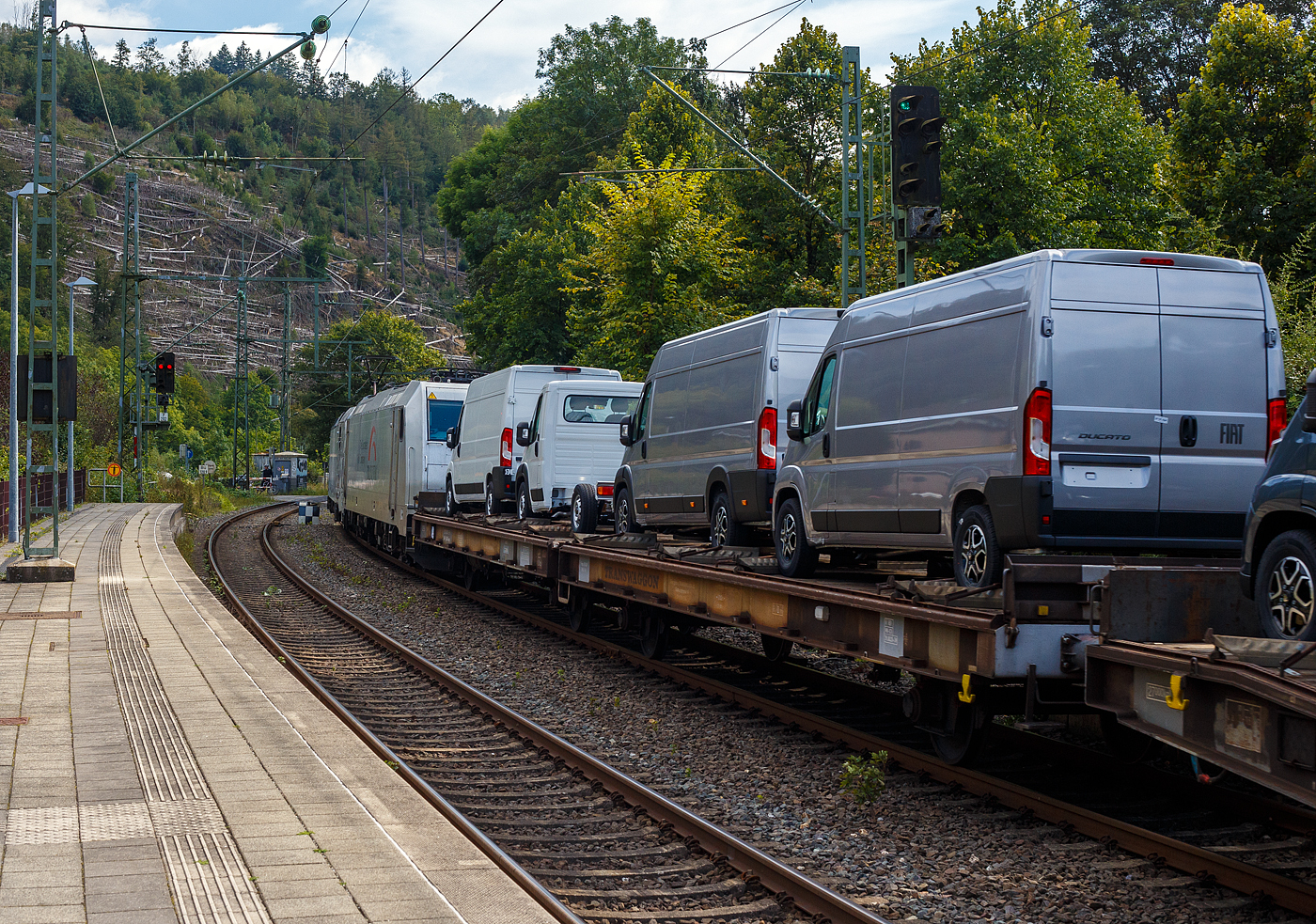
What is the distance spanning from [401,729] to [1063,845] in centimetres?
571

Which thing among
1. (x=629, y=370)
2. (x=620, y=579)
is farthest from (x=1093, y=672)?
(x=629, y=370)

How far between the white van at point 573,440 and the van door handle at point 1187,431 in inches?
422

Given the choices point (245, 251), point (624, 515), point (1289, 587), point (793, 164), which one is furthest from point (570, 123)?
point (245, 251)

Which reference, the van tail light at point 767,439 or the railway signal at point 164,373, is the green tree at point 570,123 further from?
the van tail light at point 767,439

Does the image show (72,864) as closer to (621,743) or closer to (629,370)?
(621,743)

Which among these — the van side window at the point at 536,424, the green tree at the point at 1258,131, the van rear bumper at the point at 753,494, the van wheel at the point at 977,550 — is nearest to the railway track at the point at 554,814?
the van wheel at the point at 977,550

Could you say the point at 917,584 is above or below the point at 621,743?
above

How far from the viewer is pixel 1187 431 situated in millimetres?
7723

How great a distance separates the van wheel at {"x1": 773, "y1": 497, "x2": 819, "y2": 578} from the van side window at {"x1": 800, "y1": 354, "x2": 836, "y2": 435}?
0.63 metres

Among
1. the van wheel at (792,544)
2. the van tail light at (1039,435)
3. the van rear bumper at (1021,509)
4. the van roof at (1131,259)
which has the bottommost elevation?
the van wheel at (792,544)

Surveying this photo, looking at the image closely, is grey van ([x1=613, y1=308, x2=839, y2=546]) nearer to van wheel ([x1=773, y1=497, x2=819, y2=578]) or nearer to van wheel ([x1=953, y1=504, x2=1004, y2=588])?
van wheel ([x1=773, y1=497, x2=819, y2=578])

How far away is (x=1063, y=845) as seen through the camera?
6.85m

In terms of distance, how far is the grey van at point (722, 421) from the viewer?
38.3ft

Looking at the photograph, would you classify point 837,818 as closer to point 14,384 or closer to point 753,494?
point 753,494
